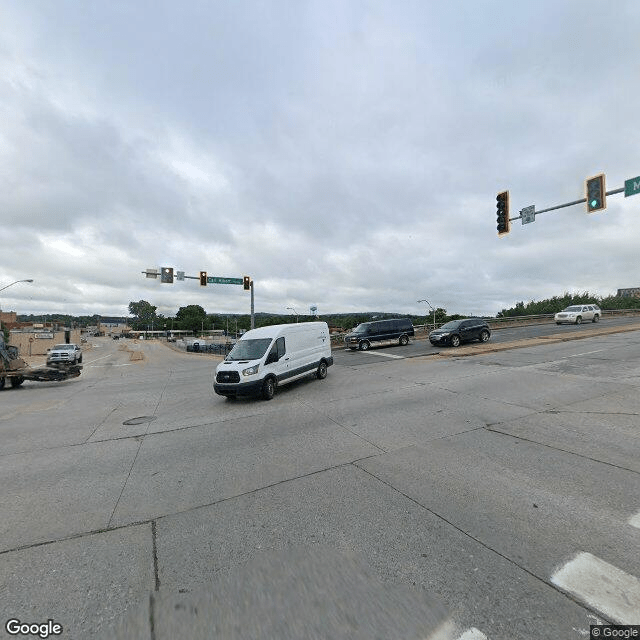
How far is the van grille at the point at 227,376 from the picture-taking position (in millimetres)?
9702

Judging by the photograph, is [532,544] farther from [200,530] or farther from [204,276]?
[204,276]

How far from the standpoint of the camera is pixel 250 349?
10867mm

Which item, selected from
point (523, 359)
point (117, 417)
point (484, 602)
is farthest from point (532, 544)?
point (523, 359)

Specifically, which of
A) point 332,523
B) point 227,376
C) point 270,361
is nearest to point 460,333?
point 270,361

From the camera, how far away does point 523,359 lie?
14.8 m

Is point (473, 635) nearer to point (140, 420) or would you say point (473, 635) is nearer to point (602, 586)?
point (602, 586)

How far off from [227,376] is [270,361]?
4.50ft

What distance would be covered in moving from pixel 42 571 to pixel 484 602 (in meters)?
3.77

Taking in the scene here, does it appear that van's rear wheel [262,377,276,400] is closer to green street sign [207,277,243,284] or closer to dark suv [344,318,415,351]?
dark suv [344,318,415,351]

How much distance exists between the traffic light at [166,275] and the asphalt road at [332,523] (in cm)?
1679

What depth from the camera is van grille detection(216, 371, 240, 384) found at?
31.8 feet

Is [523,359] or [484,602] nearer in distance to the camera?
[484,602]


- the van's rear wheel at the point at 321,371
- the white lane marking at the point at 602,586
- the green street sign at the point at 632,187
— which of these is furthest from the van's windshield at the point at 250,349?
the green street sign at the point at 632,187
